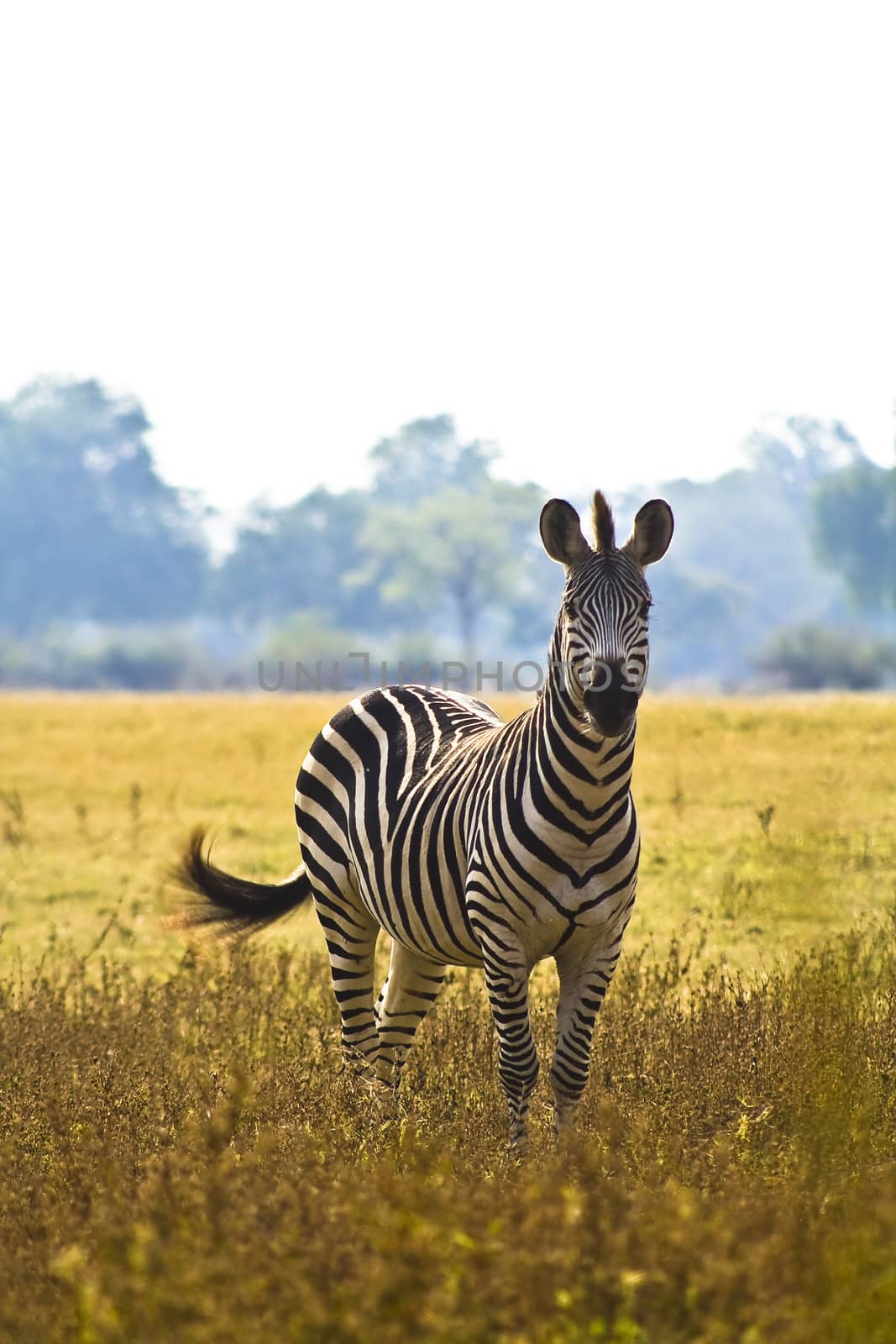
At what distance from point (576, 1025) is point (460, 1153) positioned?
640 millimetres

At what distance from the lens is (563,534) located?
17.6ft

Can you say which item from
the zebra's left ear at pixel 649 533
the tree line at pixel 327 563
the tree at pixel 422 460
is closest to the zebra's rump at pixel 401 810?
the zebra's left ear at pixel 649 533

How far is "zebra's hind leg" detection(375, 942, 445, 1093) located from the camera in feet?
21.5

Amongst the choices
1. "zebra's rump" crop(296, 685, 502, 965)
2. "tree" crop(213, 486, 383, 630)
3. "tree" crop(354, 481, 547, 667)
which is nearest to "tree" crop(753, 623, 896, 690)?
"tree" crop(354, 481, 547, 667)

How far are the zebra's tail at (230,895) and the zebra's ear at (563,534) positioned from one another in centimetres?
268

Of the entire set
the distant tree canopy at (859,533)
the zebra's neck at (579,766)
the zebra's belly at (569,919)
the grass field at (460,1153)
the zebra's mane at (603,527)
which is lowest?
the grass field at (460,1153)

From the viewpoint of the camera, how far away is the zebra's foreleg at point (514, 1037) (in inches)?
208

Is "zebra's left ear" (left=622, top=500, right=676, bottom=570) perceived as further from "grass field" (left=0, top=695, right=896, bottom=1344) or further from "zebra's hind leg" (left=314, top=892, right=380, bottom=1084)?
"zebra's hind leg" (left=314, top=892, right=380, bottom=1084)

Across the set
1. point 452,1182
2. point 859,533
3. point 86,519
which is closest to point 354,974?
point 452,1182

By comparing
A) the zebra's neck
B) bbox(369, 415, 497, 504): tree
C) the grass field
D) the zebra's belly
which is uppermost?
bbox(369, 415, 497, 504): tree

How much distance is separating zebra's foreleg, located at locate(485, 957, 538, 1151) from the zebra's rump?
44 cm

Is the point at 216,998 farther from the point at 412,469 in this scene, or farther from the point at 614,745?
the point at 412,469

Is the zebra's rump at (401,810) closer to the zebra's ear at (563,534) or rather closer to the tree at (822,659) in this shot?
the zebra's ear at (563,534)

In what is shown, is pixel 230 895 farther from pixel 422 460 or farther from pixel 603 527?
pixel 422 460
